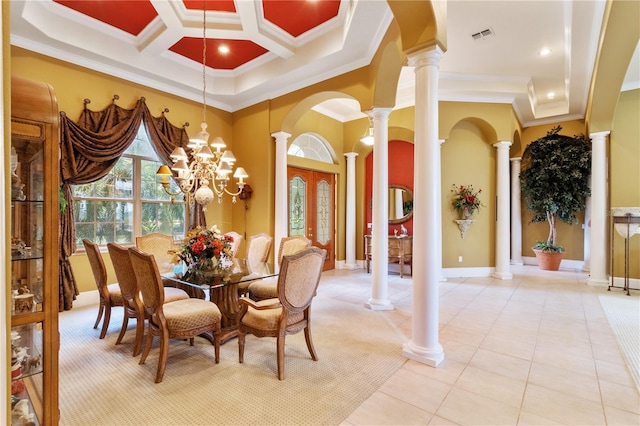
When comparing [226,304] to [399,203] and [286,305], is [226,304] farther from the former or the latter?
[399,203]

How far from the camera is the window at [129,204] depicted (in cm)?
442

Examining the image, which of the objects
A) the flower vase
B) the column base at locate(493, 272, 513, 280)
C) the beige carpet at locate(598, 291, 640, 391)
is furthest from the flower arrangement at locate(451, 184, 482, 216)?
the beige carpet at locate(598, 291, 640, 391)

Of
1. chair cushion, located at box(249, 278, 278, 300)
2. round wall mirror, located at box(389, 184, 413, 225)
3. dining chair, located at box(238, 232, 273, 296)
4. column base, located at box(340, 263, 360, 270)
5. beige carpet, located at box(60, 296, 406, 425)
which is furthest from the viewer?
column base, located at box(340, 263, 360, 270)

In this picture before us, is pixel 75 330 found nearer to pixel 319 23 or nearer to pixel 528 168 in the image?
pixel 319 23

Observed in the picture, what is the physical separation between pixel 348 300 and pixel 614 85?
5.16 metres

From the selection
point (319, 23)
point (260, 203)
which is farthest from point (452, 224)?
point (319, 23)


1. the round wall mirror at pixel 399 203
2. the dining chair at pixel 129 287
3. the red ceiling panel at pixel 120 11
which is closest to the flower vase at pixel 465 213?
the round wall mirror at pixel 399 203

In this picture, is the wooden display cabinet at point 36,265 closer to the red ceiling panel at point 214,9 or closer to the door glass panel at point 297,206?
the red ceiling panel at point 214,9

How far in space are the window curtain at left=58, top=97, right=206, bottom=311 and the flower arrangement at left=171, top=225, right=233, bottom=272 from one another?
2.01 metres

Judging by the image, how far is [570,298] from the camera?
4688mm

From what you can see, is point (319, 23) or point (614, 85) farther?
point (614, 85)

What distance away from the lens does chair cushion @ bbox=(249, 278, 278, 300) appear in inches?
138

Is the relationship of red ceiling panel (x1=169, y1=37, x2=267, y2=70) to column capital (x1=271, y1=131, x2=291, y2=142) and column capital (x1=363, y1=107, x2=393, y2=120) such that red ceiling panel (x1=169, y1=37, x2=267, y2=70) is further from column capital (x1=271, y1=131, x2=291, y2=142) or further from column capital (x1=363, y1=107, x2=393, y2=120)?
column capital (x1=363, y1=107, x2=393, y2=120)

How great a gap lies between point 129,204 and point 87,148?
1050 mm
